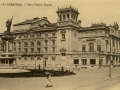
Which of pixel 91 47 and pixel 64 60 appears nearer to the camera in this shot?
pixel 64 60

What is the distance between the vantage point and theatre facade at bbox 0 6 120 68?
22578 millimetres

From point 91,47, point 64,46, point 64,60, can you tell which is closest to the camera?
point 64,60

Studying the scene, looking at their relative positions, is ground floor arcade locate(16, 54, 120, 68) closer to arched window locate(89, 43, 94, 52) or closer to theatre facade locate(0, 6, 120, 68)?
theatre facade locate(0, 6, 120, 68)

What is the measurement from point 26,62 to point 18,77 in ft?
34.6

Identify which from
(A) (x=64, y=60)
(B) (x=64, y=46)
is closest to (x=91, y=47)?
(B) (x=64, y=46)

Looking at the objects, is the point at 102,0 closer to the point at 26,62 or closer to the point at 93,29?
the point at 93,29

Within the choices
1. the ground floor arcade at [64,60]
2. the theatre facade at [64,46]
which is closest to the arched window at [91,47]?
the theatre facade at [64,46]

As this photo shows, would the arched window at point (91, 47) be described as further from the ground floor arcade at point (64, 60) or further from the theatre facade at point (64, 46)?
the ground floor arcade at point (64, 60)

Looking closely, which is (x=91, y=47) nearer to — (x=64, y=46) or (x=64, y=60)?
(x=64, y=46)

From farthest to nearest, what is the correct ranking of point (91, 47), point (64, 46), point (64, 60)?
point (91, 47)
point (64, 46)
point (64, 60)

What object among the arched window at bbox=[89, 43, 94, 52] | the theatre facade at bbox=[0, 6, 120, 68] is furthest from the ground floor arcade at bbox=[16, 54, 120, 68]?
the arched window at bbox=[89, 43, 94, 52]

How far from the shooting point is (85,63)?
2327 cm

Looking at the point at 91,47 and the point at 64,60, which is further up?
the point at 91,47

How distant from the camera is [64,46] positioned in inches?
902
